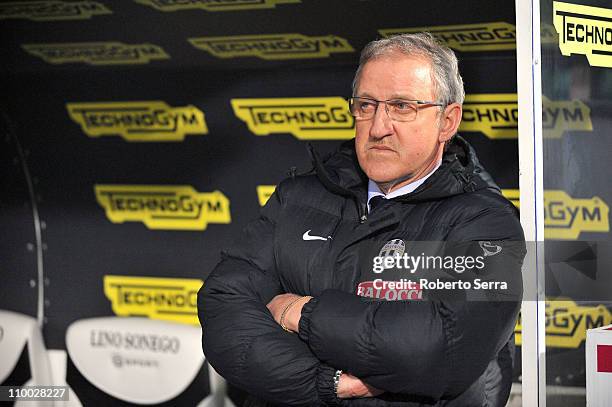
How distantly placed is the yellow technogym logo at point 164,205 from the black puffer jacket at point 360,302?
1.72 meters

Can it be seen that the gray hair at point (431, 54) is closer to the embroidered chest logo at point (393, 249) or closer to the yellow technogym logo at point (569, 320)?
the embroidered chest logo at point (393, 249)

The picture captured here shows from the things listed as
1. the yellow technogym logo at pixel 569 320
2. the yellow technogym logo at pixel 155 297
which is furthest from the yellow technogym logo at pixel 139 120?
the yellow technogym logo at pixel 569 320

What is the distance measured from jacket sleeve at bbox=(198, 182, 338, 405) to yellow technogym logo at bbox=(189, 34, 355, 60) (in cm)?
148

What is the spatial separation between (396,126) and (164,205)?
215cm

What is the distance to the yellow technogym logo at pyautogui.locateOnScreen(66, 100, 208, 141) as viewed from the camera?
4.34 meters

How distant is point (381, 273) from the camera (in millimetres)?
2482

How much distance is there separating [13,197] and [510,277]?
297cm

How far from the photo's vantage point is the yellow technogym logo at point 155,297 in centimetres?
441

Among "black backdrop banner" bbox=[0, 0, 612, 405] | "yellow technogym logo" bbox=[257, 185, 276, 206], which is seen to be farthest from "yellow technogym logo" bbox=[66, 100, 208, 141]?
"yellow technogym logo" bbox=[257, 185, 276, 206]

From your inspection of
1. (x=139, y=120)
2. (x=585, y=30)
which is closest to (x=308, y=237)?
(x=585, y=30)

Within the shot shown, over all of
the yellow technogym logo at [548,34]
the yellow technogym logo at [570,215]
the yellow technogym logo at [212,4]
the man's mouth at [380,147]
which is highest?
the yellow technogym logo at [212,4]

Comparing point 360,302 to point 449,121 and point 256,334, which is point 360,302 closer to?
point 256,334

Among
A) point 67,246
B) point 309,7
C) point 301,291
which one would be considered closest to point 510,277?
point 301,291

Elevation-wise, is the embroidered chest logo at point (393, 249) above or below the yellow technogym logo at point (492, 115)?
below
